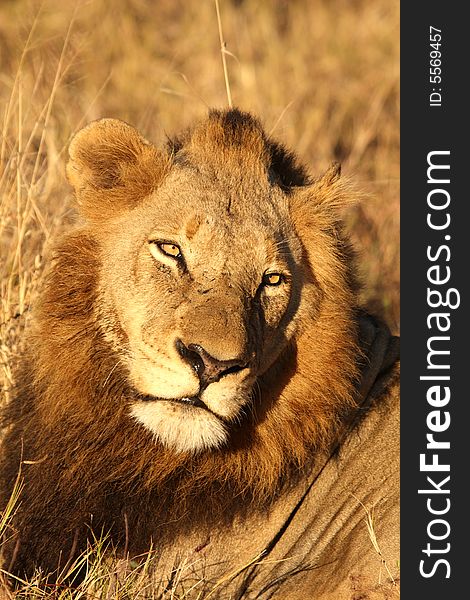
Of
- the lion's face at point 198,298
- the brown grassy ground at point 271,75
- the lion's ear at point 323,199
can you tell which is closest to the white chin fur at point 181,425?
the lion's face at point 198,298

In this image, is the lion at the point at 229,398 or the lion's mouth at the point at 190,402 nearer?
the lion's mouth at the point at 190,402

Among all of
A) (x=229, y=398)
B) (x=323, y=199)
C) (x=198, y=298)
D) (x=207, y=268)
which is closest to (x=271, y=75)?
(x=323, y=199)

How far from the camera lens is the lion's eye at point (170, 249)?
174 inches

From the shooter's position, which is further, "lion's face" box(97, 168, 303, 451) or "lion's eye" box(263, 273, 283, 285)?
"lion's eye" box(263, 273, 283, 285)

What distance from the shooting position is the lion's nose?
13.1ft

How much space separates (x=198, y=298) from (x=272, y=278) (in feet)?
1.38

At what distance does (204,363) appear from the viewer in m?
4.00

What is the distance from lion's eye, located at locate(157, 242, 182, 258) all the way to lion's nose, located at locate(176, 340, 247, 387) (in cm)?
48

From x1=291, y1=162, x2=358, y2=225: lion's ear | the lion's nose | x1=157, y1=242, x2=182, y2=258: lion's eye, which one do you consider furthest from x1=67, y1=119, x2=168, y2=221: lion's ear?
the lion's nose

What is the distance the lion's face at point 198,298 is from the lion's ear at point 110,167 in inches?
2.5

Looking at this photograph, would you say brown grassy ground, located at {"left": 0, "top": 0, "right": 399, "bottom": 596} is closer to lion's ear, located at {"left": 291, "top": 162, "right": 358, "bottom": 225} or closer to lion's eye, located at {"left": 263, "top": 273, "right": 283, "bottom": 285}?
lion's ear, located at {"left": 291, "top": 162, "right": 358, "bottom": 225}

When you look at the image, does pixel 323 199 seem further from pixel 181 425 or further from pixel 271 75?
pixel 271 75

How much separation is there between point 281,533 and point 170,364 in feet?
3.82

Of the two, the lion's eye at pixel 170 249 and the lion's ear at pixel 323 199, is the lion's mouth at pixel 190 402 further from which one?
the lion's ear at pixel 323 199
